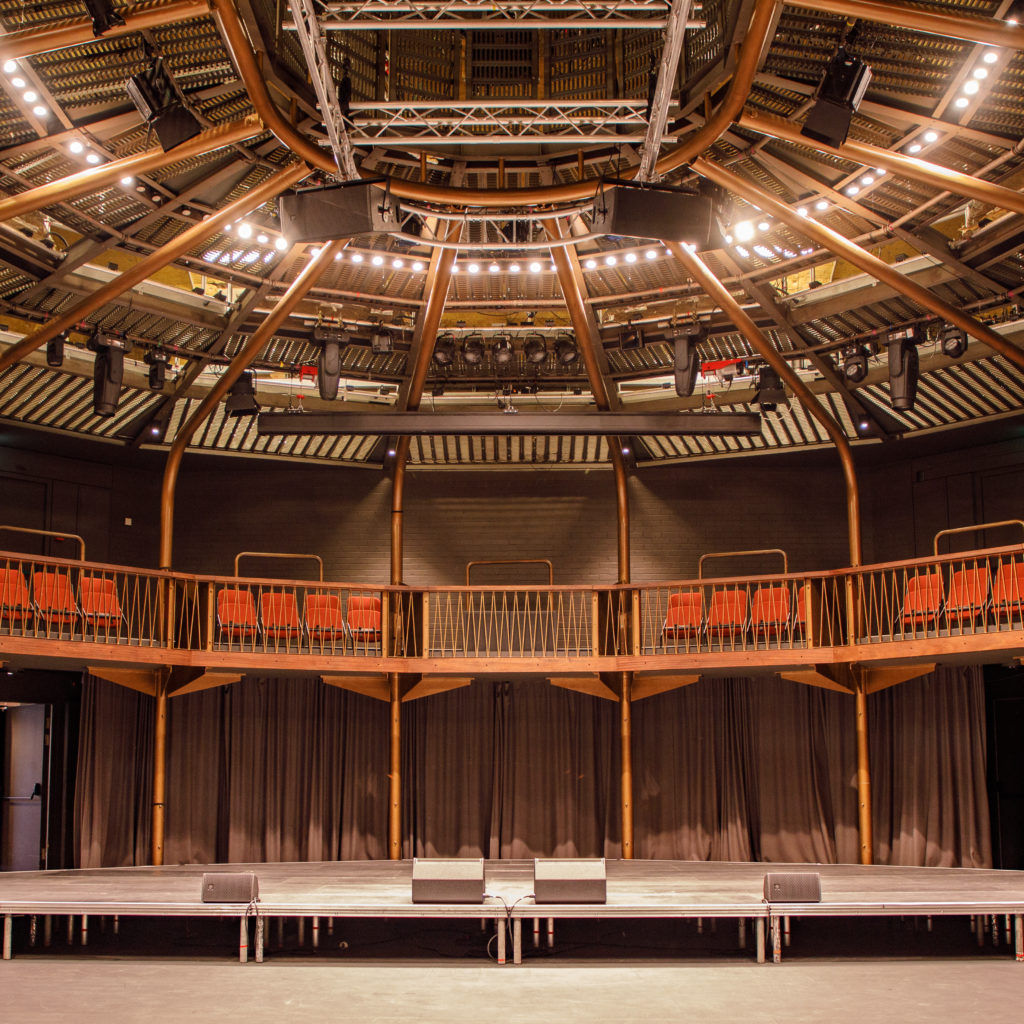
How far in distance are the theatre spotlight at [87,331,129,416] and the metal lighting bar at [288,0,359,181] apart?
160 inches

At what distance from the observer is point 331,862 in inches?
554

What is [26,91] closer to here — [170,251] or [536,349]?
[170,251]

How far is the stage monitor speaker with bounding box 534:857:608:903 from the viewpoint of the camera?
375 inches

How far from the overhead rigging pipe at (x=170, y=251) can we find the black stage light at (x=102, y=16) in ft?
9.35

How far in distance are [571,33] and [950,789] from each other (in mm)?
9732

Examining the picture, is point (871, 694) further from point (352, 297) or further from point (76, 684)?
point (76, 684)

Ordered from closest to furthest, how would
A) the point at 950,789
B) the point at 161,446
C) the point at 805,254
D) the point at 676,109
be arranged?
the point at 676,109
the point at 805,254
the point at 950,789
the point at 161,446

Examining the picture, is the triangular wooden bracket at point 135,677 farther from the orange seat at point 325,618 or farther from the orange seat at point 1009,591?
the orange seat at point 1009,591

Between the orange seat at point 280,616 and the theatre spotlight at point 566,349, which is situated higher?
the theatre spotlight at point 566,349

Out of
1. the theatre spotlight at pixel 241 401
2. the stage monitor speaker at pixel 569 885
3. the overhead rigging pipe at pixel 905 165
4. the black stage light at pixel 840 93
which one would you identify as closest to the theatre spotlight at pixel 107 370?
the theatre spotlight at pixel 241 401

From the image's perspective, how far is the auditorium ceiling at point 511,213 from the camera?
30.0 feet

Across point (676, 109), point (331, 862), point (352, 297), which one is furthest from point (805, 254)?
point (331, 862)

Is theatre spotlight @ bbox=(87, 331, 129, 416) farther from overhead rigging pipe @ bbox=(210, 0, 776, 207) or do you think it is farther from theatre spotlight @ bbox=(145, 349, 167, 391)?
overhead rigging pipe @ bbox=(210, 0, 776, 207)

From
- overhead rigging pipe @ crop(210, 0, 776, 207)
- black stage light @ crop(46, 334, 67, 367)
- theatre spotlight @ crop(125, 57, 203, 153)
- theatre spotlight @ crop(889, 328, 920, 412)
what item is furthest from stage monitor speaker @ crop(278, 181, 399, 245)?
→ theatre spotlight @ crop(889, 328, 920, 412)
